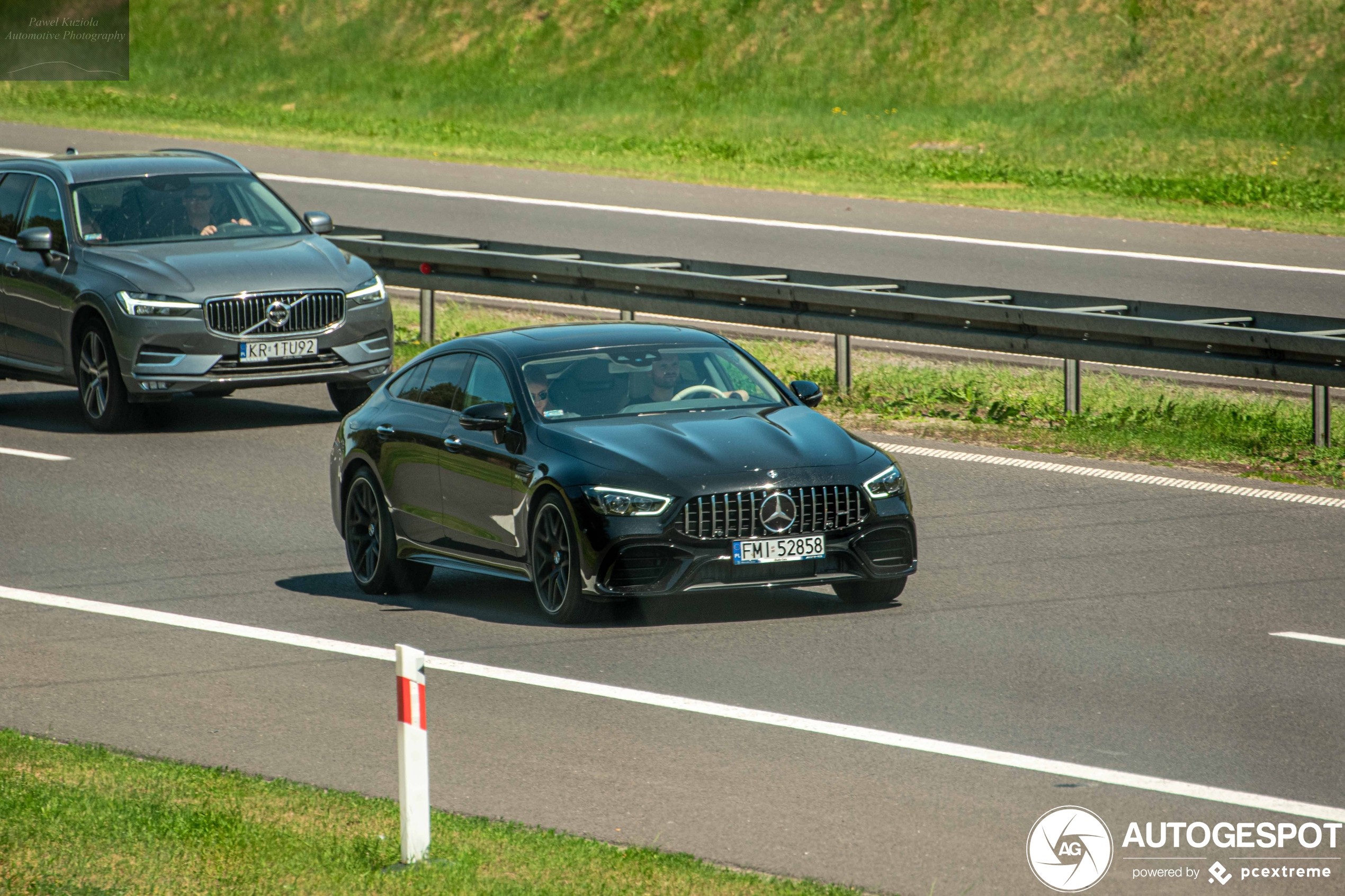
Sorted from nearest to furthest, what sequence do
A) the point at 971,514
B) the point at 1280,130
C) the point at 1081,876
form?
the point at 1081,876, the point at 971,514, the point at 1280,130

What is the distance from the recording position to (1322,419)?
14.2 metres

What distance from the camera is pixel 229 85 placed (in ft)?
138

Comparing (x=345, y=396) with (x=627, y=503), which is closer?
(x=627, y=503)

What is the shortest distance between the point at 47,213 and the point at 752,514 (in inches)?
377

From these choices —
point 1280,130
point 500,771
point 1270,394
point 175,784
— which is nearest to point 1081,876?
point 500,771

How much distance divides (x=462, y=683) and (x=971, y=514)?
4.64 m

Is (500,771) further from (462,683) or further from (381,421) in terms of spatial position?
(381,421)

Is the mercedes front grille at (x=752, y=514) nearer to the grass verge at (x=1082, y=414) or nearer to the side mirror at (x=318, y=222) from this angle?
the grass verge at (x=1082, y=414)

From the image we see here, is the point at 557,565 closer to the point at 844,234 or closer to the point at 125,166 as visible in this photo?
the point at 125,166

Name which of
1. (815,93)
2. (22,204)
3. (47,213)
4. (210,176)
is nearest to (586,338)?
(210,176)

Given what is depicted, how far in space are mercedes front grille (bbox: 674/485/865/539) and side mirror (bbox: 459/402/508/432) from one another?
131 centimetres

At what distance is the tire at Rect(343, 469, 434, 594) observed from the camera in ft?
37.1

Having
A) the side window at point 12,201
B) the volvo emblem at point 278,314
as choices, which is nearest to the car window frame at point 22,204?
the side window at point 12,201

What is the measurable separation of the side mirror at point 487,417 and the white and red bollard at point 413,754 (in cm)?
443
